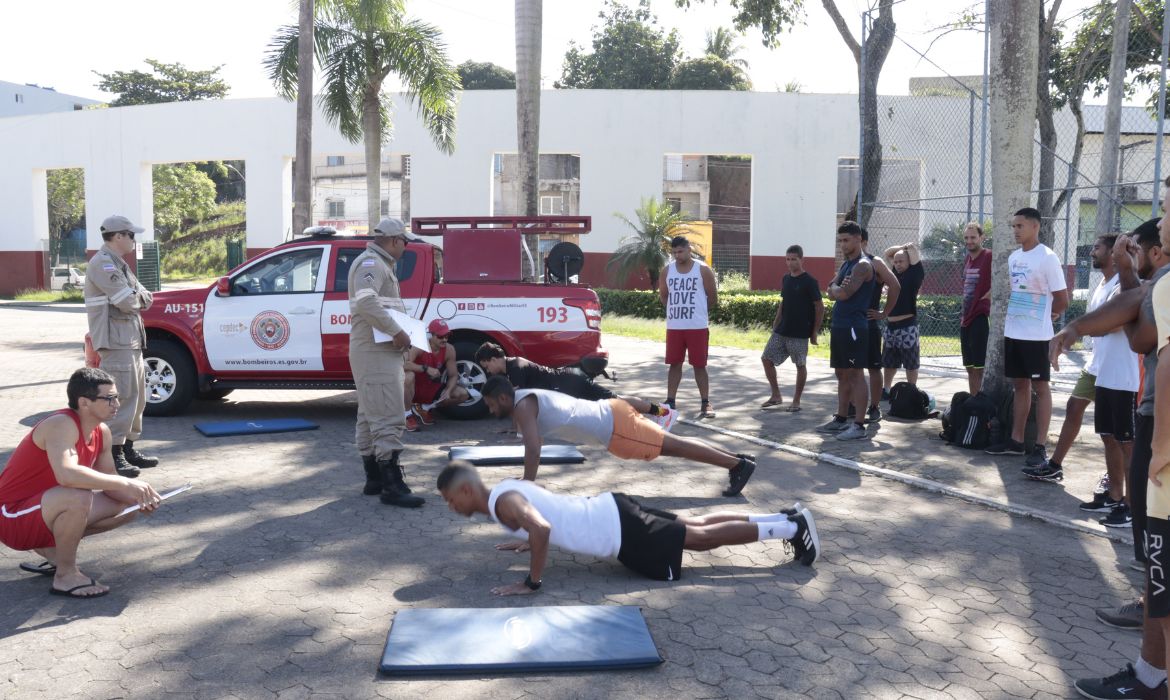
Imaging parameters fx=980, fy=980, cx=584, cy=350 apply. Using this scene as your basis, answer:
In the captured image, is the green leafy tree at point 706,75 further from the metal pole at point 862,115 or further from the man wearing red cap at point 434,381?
the man wearing red cap at point 434,381

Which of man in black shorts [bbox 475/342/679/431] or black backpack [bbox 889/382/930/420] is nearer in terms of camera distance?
man in black shorts [bbox 475/342/679/431]

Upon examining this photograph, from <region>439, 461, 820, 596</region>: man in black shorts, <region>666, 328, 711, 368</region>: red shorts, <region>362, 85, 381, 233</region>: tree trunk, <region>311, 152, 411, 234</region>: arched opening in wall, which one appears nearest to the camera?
<region>439, 461, 820, 596</region>: man in black shorts

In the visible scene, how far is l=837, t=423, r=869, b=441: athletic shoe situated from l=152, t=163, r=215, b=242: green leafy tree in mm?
41547

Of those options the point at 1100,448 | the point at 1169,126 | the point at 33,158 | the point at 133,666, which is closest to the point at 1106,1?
the point at 1169,126

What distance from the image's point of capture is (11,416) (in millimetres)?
9945

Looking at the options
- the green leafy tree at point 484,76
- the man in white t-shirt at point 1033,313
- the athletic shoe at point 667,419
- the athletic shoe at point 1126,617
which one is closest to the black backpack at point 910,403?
the man in white t-shirt at point 1033,313

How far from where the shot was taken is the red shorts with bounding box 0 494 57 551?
4836mm

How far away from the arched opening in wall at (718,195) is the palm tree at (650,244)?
1707 cm

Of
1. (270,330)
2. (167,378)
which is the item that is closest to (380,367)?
(270,330)

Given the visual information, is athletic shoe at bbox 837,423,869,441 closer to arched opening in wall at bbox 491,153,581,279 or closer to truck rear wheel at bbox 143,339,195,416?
truck rear wheel at bbox 143,339,195,416

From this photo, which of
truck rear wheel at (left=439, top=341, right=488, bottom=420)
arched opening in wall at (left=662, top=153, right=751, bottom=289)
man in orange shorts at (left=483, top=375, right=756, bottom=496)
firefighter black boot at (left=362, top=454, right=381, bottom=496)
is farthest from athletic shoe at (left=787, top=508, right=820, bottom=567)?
arched opening in wall at (left=662, top=153, right=751, bottom=289)

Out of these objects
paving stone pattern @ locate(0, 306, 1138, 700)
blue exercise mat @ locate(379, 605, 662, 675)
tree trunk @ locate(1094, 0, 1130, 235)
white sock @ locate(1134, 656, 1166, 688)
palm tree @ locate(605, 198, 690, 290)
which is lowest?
paving stone pattern @ locate(0, 306, 1138, 700)

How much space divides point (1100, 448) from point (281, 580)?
22.9 feet

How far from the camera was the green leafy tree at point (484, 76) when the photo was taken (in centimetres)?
5494
